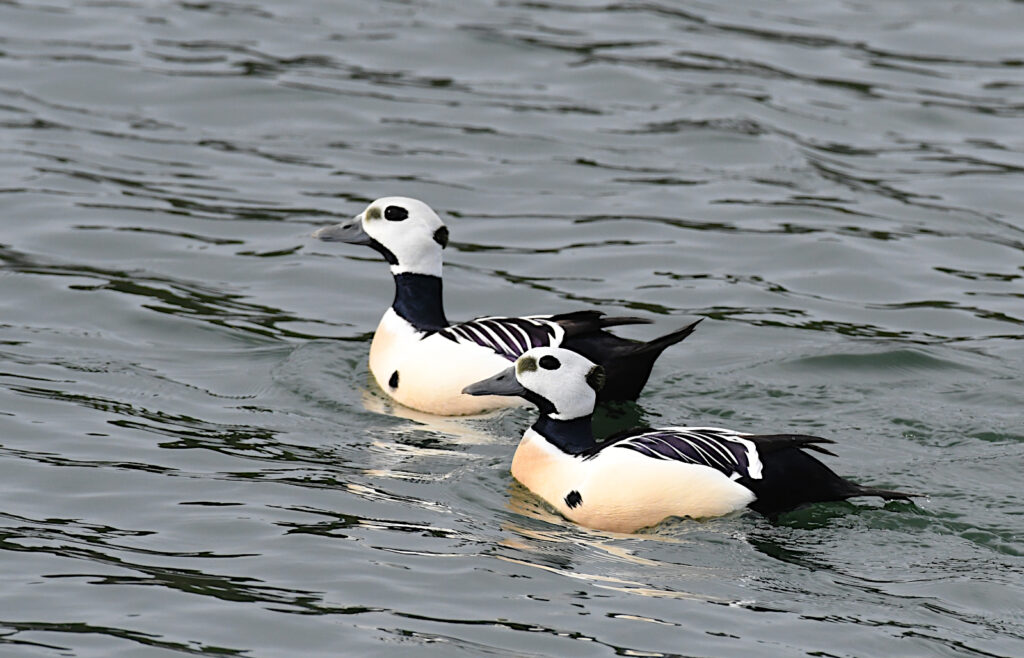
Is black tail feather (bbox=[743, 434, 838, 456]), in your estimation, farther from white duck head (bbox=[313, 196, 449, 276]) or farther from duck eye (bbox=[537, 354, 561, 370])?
white duck head (bbox=[313, 196, 449, 276])

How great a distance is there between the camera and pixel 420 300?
449 inches

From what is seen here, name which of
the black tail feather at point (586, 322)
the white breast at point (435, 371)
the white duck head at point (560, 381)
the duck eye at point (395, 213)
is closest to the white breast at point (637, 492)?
the white duck head at point (560, 381)

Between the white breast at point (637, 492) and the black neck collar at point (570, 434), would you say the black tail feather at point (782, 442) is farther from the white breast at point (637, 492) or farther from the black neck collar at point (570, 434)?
the black neck collar at point (570, 434)

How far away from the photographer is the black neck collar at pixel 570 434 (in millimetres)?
9211

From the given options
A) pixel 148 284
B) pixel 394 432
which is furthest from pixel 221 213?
pixel 394 432

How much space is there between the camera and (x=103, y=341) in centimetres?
1197

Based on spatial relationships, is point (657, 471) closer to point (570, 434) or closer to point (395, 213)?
point (570, 434)

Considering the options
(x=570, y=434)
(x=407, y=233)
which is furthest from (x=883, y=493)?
(x=407, y=233)

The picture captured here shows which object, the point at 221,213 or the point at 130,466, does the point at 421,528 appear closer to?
the point at 130,466

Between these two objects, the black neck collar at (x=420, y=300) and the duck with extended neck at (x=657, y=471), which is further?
the black neck collar at (x=420, y=300)

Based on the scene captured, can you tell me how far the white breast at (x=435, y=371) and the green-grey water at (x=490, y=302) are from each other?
14cm

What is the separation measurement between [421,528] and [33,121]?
31.9ft

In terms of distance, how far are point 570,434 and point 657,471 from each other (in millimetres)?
706

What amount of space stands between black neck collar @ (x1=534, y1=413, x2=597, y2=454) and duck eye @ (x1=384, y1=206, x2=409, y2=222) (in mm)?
2652
